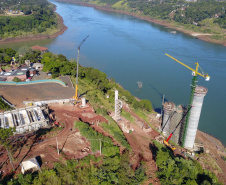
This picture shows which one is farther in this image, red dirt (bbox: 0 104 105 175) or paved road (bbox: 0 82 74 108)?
paved road (bbox: 0 82 74 108)

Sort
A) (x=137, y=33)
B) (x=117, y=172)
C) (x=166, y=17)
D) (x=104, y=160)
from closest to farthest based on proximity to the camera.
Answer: (x=117, y=172)
(x=104, y=160)
(x=137, y=33)
(x=166, y=17)

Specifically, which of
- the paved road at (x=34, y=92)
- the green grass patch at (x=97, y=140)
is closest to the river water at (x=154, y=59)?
the paved road at (x=34, y=92)

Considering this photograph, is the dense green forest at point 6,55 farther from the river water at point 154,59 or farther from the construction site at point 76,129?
the river water at point 154,59

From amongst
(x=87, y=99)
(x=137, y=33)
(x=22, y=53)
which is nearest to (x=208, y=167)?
(x=87, y=99)

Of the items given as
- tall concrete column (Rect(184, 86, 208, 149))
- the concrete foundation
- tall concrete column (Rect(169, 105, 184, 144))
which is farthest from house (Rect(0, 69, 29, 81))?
tall concrete column (Rect(184, 86, 208, 149))

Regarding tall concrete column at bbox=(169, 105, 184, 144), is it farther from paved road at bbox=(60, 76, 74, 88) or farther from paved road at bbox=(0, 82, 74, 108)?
paved road at bbox=(60, 76, 74, 88)

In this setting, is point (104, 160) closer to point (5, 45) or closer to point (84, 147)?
point (84, 147)
